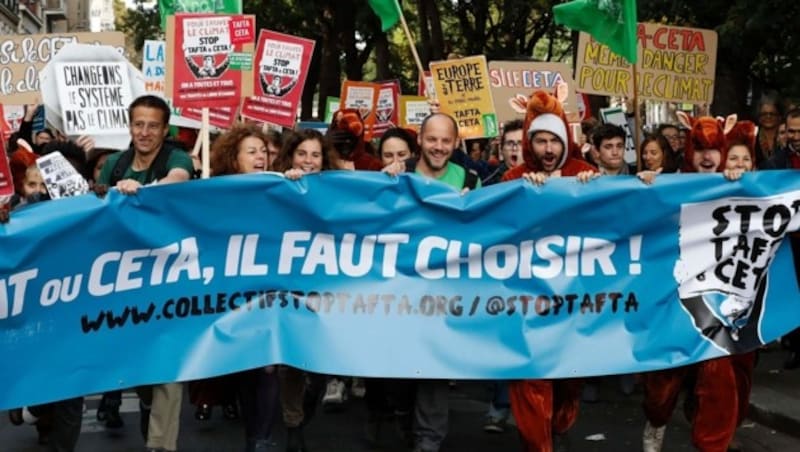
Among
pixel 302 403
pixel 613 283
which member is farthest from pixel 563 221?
pixel 302 403

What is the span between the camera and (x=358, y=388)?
1005cm

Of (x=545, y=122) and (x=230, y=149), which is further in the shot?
(x=230, y=149)

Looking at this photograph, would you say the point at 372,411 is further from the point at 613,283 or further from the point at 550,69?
the point at 550,69

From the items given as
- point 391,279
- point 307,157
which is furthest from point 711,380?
point 307,157

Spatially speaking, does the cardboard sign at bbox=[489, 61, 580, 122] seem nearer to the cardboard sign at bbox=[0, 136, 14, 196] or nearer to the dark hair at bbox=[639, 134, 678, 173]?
the dark hair at bbox=[639, 134, 678, 173]

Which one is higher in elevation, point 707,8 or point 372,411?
point 707,8

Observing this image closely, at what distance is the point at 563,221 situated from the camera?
22.2ft

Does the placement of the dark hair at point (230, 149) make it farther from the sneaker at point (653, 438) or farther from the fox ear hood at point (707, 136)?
the sneaker at point (653, 438)

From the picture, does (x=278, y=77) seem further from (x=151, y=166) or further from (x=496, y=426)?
(x=151, y=166)

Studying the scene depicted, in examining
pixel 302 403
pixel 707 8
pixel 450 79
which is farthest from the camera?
pixel 707 8

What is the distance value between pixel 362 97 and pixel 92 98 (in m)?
4.98

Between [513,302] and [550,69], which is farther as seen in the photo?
[550,69]

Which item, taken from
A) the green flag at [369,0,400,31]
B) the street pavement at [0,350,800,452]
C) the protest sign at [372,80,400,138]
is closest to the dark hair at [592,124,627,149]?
the street pavement at [0,350,800,452]

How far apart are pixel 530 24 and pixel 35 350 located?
3212cm
